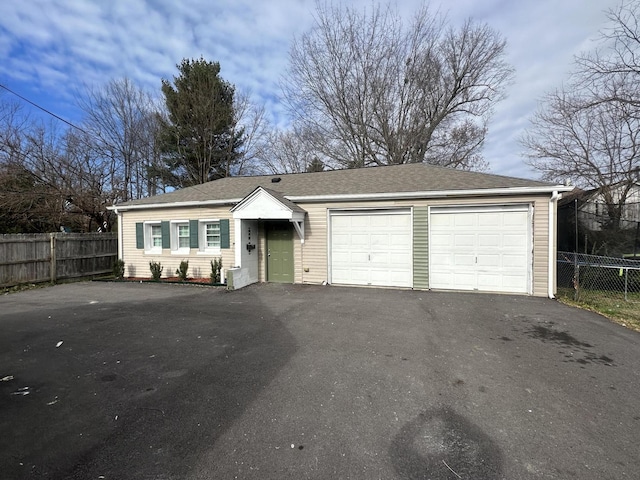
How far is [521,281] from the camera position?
8125mm

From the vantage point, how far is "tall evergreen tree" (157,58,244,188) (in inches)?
836

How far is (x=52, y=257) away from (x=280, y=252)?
26.5ft

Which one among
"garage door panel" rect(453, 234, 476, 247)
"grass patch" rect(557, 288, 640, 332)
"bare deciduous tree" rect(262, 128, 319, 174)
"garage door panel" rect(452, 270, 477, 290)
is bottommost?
"grass patch" rect(557, 288, 640, 332)

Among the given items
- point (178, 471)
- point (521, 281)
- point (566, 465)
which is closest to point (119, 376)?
point (178, 471)

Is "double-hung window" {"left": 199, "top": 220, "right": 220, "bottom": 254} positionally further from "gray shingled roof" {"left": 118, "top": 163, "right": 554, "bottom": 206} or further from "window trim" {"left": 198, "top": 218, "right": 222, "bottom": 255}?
"gray shingled roof" {"left": 118, "top": 163, "right": 554, "bottom": 206}

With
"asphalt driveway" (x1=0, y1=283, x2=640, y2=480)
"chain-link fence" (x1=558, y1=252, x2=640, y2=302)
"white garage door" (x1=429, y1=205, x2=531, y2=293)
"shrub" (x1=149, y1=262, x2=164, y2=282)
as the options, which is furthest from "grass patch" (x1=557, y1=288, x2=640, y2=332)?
"shrub" (x1=149, y1=262, x2=164, y2=282)

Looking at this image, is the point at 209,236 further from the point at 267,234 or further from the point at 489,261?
the point at 489,261

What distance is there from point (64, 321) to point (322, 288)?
5920mm

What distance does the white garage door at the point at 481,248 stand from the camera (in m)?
8.10

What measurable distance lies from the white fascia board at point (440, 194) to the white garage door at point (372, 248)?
48 centimetres

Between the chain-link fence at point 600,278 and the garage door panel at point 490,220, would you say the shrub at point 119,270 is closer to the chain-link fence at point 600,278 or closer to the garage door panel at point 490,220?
the garage door panel at point 490,220

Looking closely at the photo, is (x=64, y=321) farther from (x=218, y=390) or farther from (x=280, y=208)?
(x=280, y=208)

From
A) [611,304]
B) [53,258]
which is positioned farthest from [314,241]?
[53,258]

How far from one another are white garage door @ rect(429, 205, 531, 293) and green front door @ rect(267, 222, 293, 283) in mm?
4333
